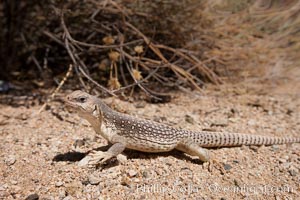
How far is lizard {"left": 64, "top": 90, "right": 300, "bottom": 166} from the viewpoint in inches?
134

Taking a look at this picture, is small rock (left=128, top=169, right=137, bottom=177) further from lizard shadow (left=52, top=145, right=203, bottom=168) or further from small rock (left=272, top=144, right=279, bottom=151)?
small rock (left=272, top=144, right=279, bottom=151)

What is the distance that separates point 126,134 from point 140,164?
1.13ft

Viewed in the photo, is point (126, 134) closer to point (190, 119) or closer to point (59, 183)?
point (59, 183)

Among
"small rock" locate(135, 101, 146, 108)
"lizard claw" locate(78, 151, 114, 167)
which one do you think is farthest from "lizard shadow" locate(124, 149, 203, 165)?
"small rock" locate(135, 101, 146, 108)

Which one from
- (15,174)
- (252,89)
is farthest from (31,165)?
(252,89)

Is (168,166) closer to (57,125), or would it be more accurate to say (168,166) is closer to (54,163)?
(54,163)

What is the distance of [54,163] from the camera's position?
362cm

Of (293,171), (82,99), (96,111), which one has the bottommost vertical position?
(293,171)

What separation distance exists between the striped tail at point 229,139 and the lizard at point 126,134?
0.01 meters

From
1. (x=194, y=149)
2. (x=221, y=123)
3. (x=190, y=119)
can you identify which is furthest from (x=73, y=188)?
(x=221, y=123)

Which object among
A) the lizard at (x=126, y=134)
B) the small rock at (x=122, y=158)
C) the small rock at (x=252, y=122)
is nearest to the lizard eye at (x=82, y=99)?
the lizard at (x=126, y=134)

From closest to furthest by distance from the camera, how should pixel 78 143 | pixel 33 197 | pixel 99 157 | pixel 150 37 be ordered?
pixel 33 197
pixel 99 157
pixel 78 143
pixel 150 37

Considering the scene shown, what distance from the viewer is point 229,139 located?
4078 mm

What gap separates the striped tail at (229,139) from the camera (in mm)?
3924
